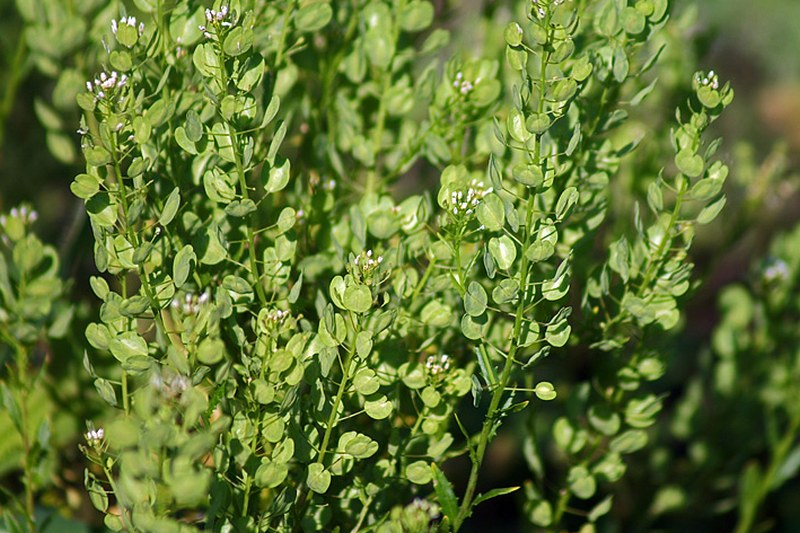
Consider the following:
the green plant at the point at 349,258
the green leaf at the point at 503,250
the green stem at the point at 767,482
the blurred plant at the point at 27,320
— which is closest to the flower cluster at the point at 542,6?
the green plant at the point at 349,258

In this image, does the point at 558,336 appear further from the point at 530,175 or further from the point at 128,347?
the point at 128,347

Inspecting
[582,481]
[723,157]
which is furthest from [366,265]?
[723,157]

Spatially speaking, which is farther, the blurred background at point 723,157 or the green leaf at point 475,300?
the blurred background at point 723,157

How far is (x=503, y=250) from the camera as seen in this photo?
1.35 feet

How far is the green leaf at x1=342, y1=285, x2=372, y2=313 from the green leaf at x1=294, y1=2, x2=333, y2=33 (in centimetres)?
19

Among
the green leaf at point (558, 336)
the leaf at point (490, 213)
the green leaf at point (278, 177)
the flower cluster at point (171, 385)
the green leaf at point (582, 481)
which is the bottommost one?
the green leaf at point (582, 481)

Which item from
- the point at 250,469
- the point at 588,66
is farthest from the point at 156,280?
the point at 588,66

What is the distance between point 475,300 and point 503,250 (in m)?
0.03

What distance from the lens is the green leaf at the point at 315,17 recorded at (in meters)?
0.50

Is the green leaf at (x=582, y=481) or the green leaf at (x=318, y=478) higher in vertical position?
the green leaf at (x=318, y=478)

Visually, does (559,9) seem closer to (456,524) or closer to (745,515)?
(456,524)

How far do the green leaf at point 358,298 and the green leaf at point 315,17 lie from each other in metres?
0.19

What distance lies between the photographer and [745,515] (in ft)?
2.18

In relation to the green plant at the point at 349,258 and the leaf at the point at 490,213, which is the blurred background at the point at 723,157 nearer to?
the green plant at the point at 349,258
